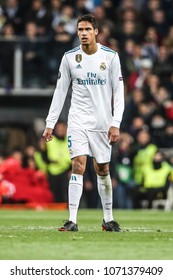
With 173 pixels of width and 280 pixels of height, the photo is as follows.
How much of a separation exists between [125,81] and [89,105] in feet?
38.9

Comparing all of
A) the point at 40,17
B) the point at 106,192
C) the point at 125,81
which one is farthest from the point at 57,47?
the point at 106,192

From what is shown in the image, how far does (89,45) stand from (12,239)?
2524 mm

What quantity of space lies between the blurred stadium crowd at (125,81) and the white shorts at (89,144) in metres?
9.59

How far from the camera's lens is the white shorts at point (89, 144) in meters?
12.4

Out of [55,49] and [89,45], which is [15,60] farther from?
[89,45]

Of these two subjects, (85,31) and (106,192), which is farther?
(106,192)

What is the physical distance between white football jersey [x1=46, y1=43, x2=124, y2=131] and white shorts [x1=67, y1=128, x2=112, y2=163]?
0.07 m

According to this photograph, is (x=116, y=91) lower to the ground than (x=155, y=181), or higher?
higher

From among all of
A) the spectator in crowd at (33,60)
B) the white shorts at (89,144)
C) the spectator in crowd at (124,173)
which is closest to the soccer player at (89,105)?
the white shorts at (89,144)

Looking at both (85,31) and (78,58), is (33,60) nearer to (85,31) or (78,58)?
(78,58)

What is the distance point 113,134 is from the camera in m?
12.4

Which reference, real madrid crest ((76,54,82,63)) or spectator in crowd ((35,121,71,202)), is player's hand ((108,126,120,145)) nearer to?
real madrid crest ((76,54,82,63))

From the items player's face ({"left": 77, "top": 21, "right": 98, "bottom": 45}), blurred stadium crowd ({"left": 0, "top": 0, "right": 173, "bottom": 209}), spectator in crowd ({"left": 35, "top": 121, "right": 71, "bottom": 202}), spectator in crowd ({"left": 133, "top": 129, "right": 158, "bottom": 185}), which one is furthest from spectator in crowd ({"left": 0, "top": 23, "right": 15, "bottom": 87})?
player's face ({"left": 77, "top": 21, "right": 98, "bottom": 45})
